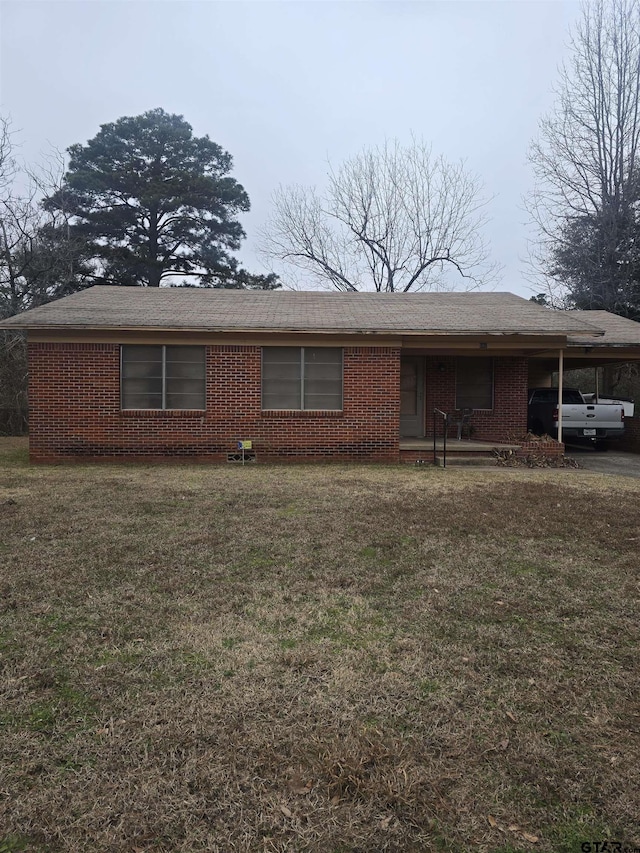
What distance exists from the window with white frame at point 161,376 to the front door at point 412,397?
5.14 meters

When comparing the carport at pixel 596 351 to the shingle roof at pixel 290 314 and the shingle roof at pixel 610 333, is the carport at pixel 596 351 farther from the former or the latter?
the shingle roof at pixel 290 314

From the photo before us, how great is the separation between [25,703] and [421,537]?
3770 mm

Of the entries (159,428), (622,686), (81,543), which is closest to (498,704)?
(622,686)

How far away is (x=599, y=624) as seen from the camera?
3352 millimetres

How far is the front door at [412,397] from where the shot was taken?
13.1m

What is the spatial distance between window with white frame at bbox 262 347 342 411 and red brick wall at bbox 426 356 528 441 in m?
3.20

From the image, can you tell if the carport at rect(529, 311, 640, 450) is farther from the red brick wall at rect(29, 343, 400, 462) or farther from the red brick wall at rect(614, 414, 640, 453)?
the red brick wall at rect(29, 343, 400, 462)

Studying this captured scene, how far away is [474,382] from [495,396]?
62 cm

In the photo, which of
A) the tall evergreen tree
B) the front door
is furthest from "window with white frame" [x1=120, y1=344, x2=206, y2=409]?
the tall evergreen tree

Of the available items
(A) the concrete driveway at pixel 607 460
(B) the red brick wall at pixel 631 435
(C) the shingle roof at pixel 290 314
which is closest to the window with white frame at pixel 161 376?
(C) the shingle roof at pixel 290 314

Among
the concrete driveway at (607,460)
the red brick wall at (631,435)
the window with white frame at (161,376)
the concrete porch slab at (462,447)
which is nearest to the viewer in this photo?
the concrete driveway at (607,460)

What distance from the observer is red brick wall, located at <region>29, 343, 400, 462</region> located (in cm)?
1041

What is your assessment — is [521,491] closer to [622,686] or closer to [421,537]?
[421,537]

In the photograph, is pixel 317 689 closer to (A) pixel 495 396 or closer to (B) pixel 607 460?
(A) pixel 495 396
